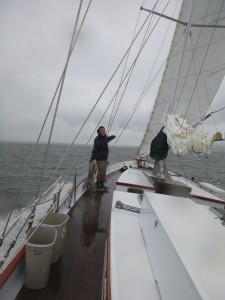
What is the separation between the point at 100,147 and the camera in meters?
6.66

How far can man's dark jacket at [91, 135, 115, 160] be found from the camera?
6.62 m

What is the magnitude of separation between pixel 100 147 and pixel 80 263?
3781 mm

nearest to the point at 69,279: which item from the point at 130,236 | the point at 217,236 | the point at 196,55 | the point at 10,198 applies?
the point at 130,236

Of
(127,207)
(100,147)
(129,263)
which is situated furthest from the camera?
(100,147)

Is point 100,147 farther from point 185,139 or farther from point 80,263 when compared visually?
point 80,263

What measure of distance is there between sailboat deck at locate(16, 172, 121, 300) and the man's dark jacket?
1821 mm

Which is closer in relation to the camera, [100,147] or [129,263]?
[129,263]

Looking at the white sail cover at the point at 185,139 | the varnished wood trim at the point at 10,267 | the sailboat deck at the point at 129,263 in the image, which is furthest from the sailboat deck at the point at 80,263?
the white sail cover at the point at 185,139

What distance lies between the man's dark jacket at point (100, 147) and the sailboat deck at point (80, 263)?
1821 mm

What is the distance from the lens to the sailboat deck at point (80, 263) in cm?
263

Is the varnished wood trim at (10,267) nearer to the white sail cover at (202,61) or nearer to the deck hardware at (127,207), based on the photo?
the deck hardware at (127,207)

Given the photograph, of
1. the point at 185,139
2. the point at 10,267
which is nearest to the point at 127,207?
the point at 185,139

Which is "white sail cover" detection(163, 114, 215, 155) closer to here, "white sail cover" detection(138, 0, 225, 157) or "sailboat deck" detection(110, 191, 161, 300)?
"sailboat deck" detection(110, 191, 161, 300)

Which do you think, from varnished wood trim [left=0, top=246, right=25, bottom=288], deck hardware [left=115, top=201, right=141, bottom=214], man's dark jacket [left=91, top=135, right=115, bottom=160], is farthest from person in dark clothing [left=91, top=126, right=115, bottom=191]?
varnished wood trim [left=0, top=246, right=25, bottom=288]
